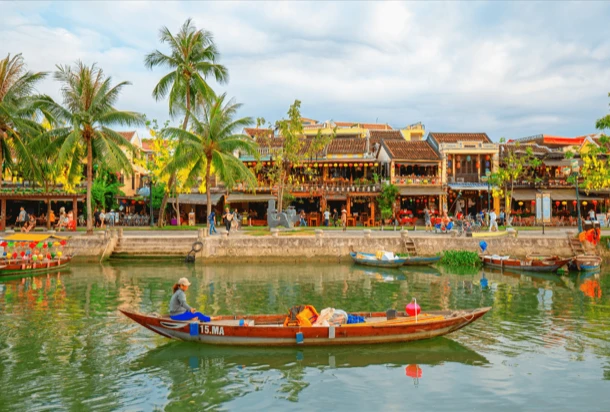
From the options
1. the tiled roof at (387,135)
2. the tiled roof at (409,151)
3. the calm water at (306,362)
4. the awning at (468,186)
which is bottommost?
the calm water at (306,362)

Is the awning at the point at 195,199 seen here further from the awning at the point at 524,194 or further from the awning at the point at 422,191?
the awning at the point at 524,194

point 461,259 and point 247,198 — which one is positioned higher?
point 247,198

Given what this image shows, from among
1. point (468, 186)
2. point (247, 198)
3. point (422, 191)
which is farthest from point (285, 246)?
point (468, 186)

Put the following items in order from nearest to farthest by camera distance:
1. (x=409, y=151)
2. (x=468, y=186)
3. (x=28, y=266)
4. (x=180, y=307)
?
(x=180, y=307) < (x=28, y=266) < (x=468, y=186) < (x=409, y=151)

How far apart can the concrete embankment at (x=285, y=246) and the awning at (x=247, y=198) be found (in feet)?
45.6

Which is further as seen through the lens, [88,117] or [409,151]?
[409,151]

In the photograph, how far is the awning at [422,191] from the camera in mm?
43625

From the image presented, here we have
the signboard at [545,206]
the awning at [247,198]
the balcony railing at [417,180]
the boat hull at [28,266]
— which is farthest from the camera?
the balcony railing at [417,180]

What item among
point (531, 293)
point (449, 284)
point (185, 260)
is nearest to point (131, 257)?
point (185, 260)

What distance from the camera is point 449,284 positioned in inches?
901

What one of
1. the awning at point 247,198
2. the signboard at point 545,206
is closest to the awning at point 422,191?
the signboard at point 545,206

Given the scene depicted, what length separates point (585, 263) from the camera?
25828 millimetres

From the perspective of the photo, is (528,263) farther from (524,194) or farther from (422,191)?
(524,194)

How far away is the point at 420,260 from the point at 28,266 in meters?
19.9
